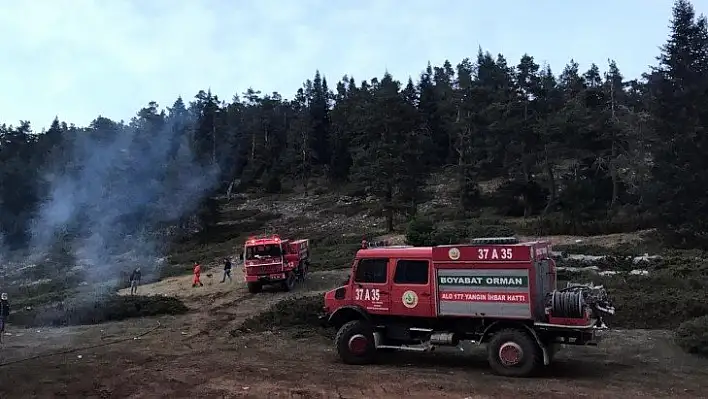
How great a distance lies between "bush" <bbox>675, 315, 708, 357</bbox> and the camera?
13.8m

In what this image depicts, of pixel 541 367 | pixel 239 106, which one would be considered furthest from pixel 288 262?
pixel 239 106

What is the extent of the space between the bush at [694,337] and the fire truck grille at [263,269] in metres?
18.0

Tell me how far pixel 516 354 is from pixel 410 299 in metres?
2.55

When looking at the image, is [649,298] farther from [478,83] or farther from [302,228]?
[478,83]

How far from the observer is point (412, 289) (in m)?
13.3

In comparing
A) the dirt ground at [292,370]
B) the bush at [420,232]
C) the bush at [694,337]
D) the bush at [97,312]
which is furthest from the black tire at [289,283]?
the bush at [694,337]

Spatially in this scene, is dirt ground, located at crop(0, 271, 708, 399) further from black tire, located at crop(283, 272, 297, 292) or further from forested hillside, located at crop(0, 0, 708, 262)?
forested hillside, located at crop(0, 0, 708, 262)

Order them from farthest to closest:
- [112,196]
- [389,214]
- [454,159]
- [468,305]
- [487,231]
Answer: [454,159] < [389,214] < [487,231] < [112,196] < [468,305]

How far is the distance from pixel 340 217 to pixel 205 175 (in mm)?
15906

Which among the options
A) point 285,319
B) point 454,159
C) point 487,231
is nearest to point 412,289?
point 285,319

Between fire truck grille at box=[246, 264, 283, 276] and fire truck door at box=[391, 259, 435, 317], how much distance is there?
15.7m

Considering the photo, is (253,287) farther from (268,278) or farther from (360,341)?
(360,341)

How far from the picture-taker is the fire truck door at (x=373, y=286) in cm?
1358

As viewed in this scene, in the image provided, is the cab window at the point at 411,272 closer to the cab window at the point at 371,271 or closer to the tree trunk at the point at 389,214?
the cab window at the point at 371,271
